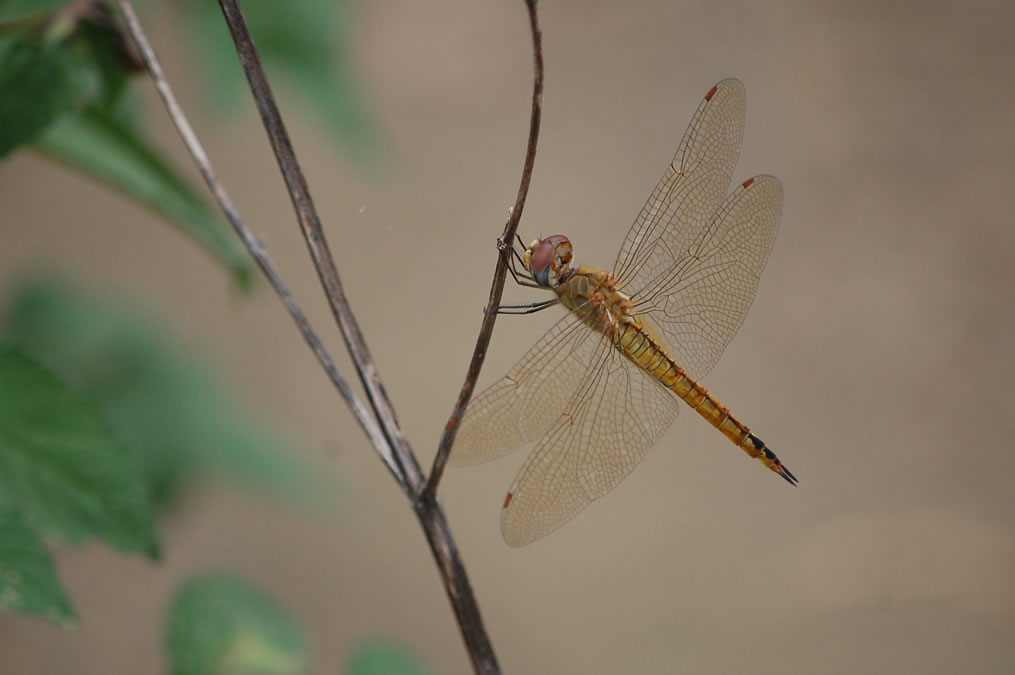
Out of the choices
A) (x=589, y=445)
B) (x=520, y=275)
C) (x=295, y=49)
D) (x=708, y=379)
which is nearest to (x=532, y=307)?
(x=520, y=275)

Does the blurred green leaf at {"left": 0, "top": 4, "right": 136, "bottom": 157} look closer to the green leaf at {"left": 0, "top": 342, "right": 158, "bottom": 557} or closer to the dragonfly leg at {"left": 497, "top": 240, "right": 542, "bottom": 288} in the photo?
the green leaf at {"left": 0, "top": 342, "right": 158, "bottom": 557}

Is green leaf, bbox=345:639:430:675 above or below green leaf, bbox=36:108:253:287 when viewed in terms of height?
below

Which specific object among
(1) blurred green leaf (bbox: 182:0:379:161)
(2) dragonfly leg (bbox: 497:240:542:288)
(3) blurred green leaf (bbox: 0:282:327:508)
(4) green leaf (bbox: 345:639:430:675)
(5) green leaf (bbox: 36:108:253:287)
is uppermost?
(1) blurred green leaf (bbox: 182:0:379:161)

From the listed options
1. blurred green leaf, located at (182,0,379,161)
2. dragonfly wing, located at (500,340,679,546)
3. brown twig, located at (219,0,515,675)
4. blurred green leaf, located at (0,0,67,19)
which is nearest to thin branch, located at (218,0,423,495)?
brown twig, located at (219,0,515,675)

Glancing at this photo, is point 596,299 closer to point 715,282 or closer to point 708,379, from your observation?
point 715,282

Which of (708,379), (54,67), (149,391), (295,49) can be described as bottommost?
(54,67)

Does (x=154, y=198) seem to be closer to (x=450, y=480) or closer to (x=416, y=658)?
(x=416, y=658)

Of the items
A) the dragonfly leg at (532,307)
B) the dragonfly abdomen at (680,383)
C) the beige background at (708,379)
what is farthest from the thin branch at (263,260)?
the beige background at (708,379)
